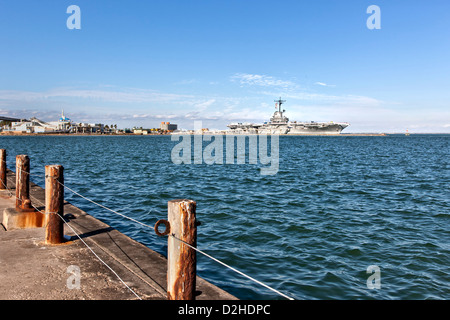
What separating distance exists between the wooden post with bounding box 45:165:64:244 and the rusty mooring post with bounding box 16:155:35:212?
1.79 meters

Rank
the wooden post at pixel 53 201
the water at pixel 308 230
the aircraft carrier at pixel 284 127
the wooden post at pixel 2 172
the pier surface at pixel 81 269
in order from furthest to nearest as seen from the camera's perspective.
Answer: the aircraft carrier at pixel 284 127 < the wooden post at pixel 2 172 < the water at pixel 308 230 < the wooden post at pixel 53 201 < the pier surface at pixel 81 269

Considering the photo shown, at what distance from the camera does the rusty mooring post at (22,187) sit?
7.39m

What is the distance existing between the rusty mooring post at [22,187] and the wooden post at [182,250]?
18.1ft

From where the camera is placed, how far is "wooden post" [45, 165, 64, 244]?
5871mm

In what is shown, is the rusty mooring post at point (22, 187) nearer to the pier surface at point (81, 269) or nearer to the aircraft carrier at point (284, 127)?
the pier surface at point (81, 269)

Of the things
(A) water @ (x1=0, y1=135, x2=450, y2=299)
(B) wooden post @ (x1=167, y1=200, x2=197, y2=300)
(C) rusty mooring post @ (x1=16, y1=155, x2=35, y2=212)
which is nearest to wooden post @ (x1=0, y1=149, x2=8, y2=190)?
(A) water @ (x1=0, y1=135, x2=450, y2=299)

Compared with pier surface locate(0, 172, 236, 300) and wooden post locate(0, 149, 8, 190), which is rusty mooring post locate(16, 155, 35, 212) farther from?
wooden post locate(0, 149, 8, 190)

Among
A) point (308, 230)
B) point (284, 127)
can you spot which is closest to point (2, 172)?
point (308, 230)

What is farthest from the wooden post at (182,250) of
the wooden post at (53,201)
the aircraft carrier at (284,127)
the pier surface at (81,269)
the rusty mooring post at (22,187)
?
the aircraft carrier at (284,127)

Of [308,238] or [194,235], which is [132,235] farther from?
[194,235]

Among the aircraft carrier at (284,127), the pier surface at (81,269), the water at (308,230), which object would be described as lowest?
the water at (308,230)

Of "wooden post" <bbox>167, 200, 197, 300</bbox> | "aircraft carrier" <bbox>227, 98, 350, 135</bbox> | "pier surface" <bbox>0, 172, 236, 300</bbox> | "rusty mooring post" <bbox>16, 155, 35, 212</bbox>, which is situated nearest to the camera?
"wooden post" <bbox>167, 200, 197, 300</bbox>

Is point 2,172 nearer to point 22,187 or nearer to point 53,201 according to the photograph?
point 22,187
